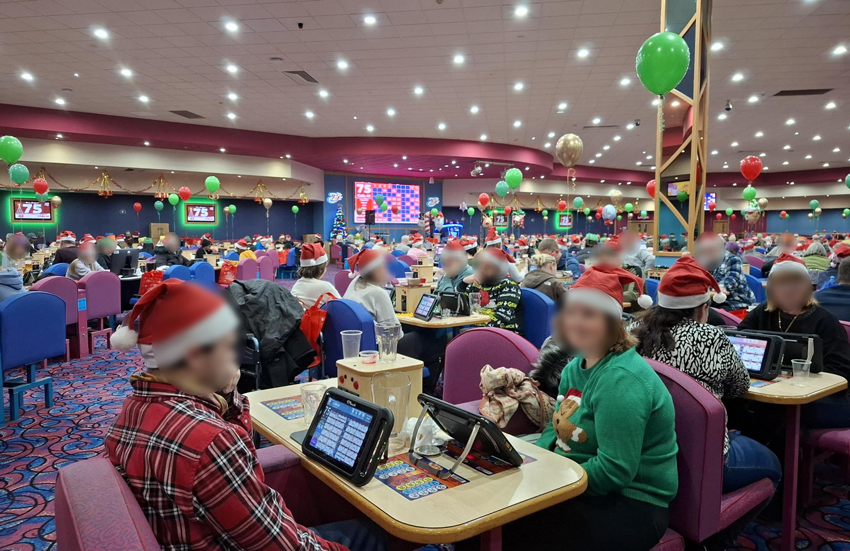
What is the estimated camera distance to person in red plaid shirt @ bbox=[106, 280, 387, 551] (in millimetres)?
1091

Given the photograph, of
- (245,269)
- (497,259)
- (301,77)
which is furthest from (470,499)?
(301,77)

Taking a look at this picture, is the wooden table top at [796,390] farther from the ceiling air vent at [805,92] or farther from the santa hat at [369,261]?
the ceiling air vent at [805,92]

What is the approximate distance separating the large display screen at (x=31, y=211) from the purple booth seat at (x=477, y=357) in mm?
18269

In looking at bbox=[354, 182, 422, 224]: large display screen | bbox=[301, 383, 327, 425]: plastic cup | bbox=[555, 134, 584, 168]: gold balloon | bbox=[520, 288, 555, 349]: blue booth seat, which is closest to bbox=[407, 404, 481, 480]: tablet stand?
bbox=[301, 383, 327, 425]: plastic cup

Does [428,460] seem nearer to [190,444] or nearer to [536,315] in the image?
[190,444]

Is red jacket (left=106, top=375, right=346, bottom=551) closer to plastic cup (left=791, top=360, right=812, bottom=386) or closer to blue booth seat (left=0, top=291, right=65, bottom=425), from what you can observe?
plastic cup (left=791, top=360, right=812, bottom=386)

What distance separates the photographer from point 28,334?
4051 millimetres

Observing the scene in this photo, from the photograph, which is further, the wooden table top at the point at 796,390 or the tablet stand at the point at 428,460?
the wooden table top at the point at 796,390

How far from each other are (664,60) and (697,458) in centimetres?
412

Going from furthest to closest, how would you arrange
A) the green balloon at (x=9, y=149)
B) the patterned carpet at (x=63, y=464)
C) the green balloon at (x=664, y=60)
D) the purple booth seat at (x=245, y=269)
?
the purple booth seat at (x=245, y=269)
the green balloon at (x=9, y=149)
the green balloon at (x=664, y=60)
the patterned carpet at (x=63, y=464)

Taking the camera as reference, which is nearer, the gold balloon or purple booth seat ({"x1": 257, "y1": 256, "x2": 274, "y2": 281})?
the gold balloon

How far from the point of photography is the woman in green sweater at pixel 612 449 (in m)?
1.61

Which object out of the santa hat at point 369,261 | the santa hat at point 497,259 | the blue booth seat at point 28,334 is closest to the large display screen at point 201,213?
the blue booth seat at point 28,334

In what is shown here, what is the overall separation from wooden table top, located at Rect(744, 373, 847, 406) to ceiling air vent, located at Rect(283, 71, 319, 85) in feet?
28.4
